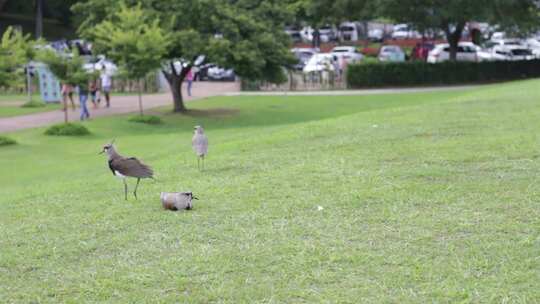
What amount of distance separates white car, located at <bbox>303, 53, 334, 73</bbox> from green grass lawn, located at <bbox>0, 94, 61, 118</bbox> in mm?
13882

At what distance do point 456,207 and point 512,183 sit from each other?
1.40 m

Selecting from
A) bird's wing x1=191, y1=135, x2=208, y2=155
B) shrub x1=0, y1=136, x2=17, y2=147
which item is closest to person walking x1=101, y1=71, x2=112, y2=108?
shrub x1=0, y1=136, x2=17, y2=147

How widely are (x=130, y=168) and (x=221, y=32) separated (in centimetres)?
2341

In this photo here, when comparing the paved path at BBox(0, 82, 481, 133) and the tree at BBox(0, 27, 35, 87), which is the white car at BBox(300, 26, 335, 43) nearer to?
the paved path at BBox(0, 82, 481, 133)

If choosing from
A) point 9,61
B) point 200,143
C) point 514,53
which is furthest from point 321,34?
point 200,143

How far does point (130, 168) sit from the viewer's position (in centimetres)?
914

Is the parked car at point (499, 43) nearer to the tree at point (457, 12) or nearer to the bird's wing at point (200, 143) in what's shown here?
the tree at point (457, 12)

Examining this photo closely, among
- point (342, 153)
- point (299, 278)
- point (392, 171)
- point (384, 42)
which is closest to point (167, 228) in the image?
point (299, 278)

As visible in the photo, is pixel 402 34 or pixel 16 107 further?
pixel 402 34

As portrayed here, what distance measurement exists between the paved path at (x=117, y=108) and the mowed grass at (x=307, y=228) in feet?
54.0

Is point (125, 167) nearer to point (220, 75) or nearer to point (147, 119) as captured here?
point (147, 119)

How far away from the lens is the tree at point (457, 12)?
3912 cm

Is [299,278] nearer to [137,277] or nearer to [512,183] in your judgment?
[137,277]

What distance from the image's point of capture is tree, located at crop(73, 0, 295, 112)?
103ft
